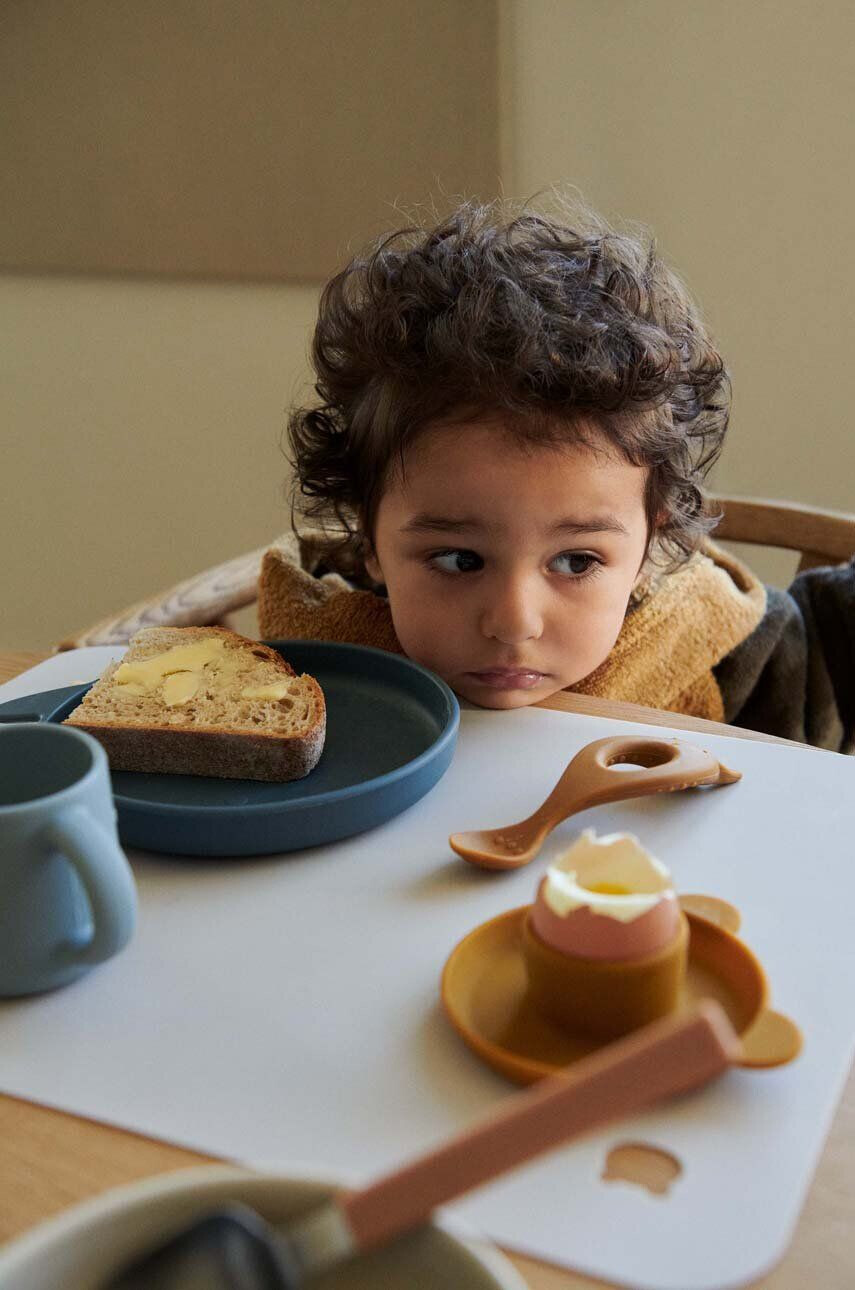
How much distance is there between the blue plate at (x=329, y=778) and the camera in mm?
743

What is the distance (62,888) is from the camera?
61 cm

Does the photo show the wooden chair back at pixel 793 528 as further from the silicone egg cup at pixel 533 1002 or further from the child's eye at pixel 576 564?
the silicone egg cup at pixel 533 1002

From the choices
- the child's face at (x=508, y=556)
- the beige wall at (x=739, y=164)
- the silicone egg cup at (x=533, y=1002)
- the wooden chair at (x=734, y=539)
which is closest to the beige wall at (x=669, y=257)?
the beige wall at (x=739, y=164)

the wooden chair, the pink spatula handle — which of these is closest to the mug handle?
the pink spatula handle

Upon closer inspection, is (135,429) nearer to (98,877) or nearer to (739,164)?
(739,164)

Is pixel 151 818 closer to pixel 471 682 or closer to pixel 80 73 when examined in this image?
pixel 471 682

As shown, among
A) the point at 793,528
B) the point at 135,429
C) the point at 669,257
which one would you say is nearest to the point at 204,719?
the point at 793,528

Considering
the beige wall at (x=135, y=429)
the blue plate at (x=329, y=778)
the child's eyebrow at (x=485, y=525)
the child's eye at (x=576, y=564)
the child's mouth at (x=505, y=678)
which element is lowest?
the beige wall at (x=135, y=429)

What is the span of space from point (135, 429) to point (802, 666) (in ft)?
6.52

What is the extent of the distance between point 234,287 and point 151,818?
2.14 metres

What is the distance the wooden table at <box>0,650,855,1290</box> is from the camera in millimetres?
455

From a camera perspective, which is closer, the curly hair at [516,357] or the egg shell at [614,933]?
the egg shell at [614,933]

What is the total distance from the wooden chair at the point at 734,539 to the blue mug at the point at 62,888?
2.44 ft

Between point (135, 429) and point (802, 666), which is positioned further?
point (135, 429)
